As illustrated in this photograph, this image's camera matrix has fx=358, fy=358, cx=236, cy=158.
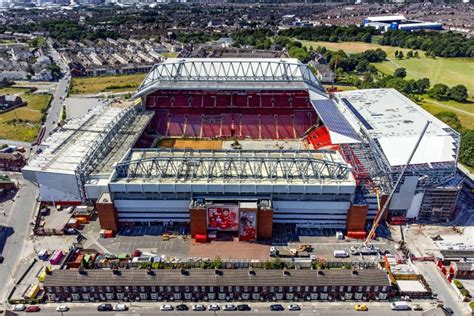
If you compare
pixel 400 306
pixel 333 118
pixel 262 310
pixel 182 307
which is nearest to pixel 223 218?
pixel 182 307

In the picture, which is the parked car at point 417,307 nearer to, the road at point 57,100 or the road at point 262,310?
the road at point 262,310

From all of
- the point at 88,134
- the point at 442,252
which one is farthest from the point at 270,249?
the point at 88,134

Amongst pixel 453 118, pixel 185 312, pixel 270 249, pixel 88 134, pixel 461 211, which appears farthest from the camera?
pixel 453 118

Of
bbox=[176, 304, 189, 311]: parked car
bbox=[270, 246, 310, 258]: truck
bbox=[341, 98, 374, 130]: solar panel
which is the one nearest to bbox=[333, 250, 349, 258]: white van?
bbox=[270, 246, 310, 258]: truck

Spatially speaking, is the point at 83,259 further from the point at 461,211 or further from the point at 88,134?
the point at 461,211

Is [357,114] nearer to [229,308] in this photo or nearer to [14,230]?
[229,308]

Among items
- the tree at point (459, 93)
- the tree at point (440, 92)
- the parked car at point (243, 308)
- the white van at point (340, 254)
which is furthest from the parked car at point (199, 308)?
the tree at point (459, 93)
